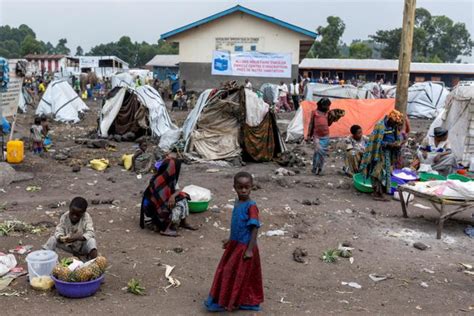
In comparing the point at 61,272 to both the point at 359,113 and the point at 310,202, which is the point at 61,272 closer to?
the point at 310,202

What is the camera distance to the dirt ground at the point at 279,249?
3.93m

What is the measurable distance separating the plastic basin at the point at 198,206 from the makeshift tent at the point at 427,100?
50.8ft

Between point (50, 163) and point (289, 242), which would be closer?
point (289, 242)

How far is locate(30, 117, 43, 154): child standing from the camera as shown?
998cm

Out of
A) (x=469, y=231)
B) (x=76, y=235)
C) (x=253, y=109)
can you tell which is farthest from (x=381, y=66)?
(x=76, y=235)

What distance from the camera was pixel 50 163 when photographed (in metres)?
9.34

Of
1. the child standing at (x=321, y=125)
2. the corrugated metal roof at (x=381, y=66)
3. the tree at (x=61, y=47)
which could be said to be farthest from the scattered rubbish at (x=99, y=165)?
the tree at (x=61, y=47)

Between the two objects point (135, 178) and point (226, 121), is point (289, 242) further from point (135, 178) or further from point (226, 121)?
point (226, 121)

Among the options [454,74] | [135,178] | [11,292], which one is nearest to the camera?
[11,292]

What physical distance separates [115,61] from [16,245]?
39.5 metres

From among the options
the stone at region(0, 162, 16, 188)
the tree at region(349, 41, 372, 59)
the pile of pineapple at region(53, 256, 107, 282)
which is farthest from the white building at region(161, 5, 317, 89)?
the tree at region(349, 41, 372, 59)

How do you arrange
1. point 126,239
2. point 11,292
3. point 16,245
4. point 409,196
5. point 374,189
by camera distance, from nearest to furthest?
point 11,292
point 16,245
point 126,239
point 409,196
point 374,189

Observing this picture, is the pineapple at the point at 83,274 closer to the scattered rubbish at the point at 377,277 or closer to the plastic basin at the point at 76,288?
the plastic basin at the point at 76,288

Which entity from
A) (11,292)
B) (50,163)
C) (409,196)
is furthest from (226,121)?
(11,292)
